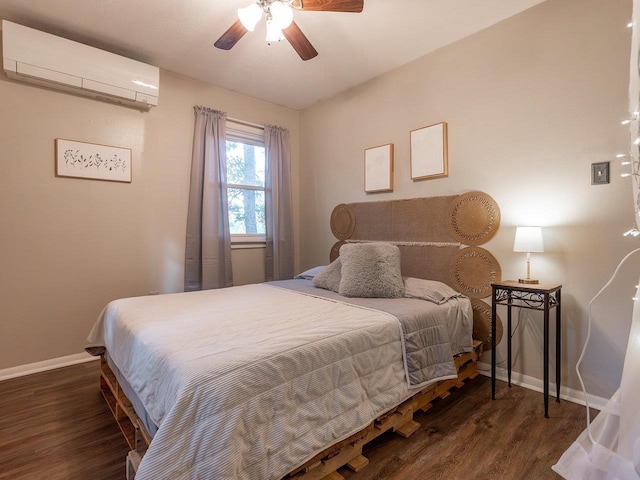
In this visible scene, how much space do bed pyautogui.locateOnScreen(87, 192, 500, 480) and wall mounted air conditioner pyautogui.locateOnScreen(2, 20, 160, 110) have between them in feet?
5.89

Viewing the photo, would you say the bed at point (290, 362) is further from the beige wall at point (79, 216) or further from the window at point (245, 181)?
the window at point (245, 181)

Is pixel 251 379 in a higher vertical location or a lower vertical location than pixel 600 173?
lower

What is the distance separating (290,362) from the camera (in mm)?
1278

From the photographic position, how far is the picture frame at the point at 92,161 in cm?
259

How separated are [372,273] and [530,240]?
1.03 meters

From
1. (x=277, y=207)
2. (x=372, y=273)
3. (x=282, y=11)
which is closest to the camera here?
(x=282, y=11)

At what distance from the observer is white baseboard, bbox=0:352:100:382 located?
2.41 meters

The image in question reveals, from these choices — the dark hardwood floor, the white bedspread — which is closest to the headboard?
the dark hardwood floor

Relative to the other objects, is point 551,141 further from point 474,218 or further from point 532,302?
point 532,302

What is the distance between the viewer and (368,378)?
1.55 metres

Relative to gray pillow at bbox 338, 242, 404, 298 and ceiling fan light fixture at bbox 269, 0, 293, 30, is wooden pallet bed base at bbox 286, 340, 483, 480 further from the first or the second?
ceiling fan light fixture at bbox 269, 0, 293, 30

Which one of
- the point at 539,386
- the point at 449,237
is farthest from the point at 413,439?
the point at 449,237

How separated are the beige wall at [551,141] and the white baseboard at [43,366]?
3.21 m

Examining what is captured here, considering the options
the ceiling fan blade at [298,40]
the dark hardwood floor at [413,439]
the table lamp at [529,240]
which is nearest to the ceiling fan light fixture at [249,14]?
the ceiling fan blade at [298,40]
